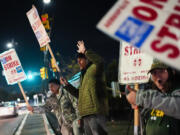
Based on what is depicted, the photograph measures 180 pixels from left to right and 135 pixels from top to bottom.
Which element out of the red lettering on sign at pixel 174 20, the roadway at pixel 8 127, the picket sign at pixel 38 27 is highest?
the picket sign at pixel 38 27

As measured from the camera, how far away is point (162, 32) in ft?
6.29

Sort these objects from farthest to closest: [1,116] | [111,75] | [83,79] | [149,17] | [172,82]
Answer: [1,116]
[111,75]
[83,79]
[172,82]
[149,17]

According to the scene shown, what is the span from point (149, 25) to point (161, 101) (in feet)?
2.25

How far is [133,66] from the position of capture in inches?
163

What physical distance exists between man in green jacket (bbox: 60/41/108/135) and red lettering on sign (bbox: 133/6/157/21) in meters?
2.34

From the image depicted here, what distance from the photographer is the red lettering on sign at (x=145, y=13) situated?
1995 mm

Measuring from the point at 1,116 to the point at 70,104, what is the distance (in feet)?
77.6

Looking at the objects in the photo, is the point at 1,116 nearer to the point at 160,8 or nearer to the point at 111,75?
the point at 111,75

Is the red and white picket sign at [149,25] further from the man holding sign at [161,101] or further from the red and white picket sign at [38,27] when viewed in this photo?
the red and white picket sign at [38,27]

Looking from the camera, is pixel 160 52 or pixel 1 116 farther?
pixel 1 116

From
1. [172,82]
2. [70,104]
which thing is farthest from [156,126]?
[70,104]

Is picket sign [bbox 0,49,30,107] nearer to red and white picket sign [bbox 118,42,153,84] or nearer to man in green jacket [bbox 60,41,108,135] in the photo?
man in green jacket [bbox 60,41,108,135]

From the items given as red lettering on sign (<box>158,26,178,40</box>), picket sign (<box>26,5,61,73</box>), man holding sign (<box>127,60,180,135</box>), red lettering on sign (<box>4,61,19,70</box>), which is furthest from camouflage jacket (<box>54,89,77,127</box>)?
red lettering on sign (<box>158,26,178,40</box>)

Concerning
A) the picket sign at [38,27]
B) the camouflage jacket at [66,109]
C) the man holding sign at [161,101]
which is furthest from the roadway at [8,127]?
the man holding sign at [161,101]
